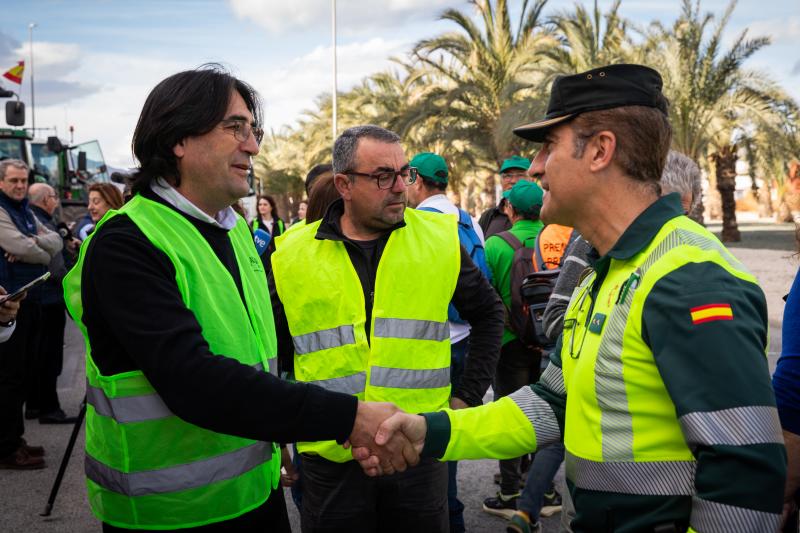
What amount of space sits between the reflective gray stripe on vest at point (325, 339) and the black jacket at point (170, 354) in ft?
2.66

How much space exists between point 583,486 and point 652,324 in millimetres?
455

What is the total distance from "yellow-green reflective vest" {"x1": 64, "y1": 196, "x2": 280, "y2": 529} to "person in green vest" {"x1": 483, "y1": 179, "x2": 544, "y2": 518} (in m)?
2.79

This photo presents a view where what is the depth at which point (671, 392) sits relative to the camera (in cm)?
150

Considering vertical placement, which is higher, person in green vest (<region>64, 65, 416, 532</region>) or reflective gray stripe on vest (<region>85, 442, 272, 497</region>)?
person in green vest (<region>64, 65, 416, 532</region>)

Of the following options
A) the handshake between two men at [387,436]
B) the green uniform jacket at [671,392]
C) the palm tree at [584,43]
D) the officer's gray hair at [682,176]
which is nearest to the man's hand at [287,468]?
the handshake between two men at [387,436]

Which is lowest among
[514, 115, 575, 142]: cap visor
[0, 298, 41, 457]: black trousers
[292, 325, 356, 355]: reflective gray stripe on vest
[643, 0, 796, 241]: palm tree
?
[0, 298, 41, 457]: black trousers

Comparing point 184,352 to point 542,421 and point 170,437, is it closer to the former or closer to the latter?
point 170,437

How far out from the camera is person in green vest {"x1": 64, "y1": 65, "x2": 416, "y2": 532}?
6.47 ft

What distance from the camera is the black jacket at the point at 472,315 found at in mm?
3090

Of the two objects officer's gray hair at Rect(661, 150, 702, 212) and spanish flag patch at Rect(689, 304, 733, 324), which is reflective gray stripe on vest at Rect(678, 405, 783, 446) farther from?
officer's gray hair at Rect(661, 150, 702, 212)

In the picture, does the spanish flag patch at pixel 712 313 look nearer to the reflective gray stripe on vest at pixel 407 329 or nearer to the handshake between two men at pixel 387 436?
the handshake between two men at pixel 387 436

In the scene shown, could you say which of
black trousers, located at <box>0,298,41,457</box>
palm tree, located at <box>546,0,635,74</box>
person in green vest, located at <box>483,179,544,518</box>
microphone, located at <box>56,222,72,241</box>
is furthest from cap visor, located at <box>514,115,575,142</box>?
palm tree, located at <box>546,0,635,74</box>

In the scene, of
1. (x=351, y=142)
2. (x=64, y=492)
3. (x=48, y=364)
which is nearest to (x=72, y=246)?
(x=48, y=364)

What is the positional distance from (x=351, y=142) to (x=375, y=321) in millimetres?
848
